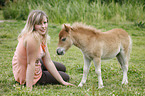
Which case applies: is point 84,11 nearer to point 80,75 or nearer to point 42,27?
point 80,75

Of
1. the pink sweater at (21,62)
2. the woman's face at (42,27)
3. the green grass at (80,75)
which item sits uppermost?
the woman's face at (42,27)

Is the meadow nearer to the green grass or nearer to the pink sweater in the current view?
the green grass

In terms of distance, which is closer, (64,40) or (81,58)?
(64,40)

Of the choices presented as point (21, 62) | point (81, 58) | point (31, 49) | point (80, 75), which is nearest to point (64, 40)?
point (31, 49)

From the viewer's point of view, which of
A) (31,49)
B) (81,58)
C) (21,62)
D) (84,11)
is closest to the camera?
(31,49)

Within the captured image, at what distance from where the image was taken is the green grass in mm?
3852

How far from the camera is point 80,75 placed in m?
5.91

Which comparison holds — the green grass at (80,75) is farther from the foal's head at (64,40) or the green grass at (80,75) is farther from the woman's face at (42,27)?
the woman's face at (42,27)

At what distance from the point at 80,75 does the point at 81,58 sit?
2.30 m

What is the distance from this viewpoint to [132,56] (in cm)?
850

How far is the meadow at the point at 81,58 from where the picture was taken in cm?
404

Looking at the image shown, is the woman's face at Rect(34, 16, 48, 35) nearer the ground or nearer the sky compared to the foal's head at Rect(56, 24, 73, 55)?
nearer the sky

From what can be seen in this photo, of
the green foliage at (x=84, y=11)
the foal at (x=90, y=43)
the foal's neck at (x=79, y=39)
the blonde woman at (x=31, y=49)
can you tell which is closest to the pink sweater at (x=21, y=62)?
the blonde woman at (x=31, y=49)

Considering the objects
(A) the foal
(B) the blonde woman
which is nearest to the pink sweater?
(B) the blonde woman
